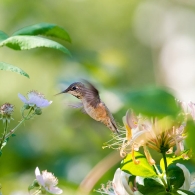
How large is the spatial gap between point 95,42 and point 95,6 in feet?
2.14

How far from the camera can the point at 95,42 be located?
5.98 meters

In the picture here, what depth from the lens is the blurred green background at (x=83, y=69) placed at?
2.28 meters

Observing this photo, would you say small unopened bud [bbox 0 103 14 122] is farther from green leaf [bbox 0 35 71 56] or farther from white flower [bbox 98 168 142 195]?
white flower [bbox 98 168 142 195]

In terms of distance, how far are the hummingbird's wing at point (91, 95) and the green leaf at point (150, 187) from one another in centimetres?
29

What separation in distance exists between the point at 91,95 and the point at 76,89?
4 centimetres

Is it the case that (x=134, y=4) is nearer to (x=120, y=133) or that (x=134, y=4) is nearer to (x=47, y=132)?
(x=47, y=132)

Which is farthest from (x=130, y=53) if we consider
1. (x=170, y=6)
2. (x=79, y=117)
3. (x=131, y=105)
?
(x=131, y=105)

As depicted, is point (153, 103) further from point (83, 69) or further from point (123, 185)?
point (83, 69)

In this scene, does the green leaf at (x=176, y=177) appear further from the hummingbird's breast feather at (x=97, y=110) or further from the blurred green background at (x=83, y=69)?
the hummingbird's breast feather at (x=97, y=110)

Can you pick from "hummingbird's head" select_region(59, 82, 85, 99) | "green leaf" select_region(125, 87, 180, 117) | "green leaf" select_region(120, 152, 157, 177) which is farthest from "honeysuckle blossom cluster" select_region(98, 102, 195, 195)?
"green leaf" select_region(125, 87, 180, 117)

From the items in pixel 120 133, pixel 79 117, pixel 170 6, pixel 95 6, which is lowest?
pixel 120 133

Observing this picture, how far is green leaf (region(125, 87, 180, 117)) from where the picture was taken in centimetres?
67

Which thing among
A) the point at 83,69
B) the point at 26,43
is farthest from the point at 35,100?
the point at 83,69

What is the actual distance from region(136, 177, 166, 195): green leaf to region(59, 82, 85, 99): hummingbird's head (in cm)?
33
